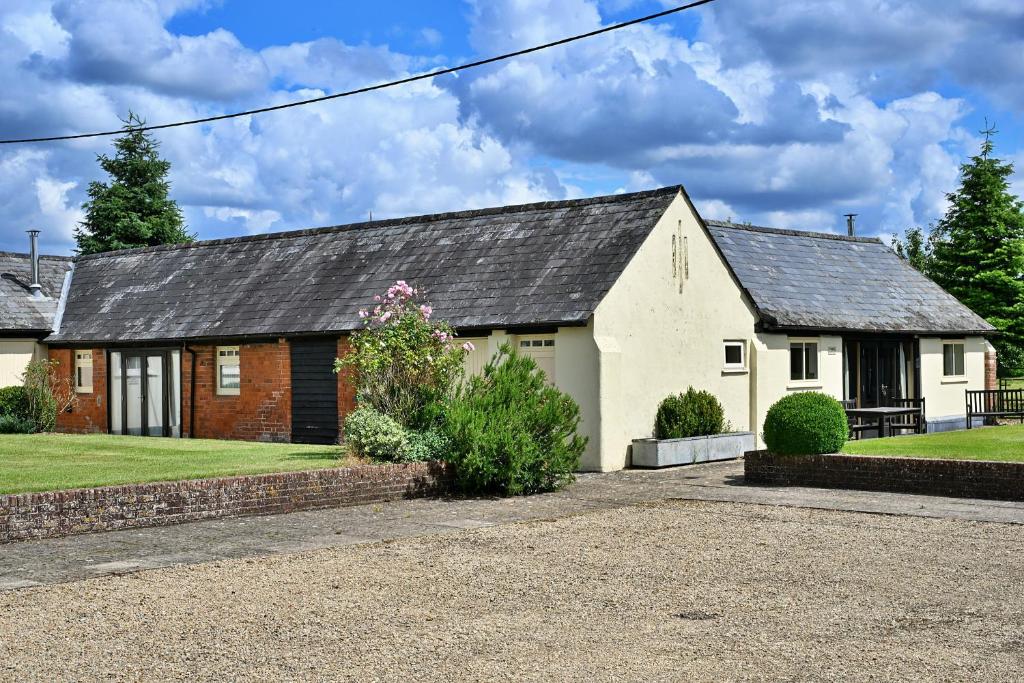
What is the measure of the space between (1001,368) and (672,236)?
31834mm

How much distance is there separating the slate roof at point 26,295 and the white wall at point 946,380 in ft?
74.7

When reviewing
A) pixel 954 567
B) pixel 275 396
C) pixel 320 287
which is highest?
pixel 320 287

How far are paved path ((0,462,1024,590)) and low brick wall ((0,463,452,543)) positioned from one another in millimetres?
210

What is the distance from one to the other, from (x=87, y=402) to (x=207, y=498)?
16.6m

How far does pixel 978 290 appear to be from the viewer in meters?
45.9

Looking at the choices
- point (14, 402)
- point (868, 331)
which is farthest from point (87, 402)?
point (868, 331)

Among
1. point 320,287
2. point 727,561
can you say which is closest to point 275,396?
point 320,287

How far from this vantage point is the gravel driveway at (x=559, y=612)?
7410 millimetres

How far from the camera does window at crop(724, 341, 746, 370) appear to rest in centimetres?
2436

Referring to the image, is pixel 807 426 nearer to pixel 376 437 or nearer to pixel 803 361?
pixel 376 437

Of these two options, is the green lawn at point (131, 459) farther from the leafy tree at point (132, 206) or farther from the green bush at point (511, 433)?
the leafy tree at point (132, 206)

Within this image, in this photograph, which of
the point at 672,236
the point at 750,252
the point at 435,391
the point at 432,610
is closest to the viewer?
the point at 432,610

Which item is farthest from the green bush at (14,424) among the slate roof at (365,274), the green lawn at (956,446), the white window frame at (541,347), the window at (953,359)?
the window at (953,359)

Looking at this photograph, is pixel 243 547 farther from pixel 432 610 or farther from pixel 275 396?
pixel 275 396
